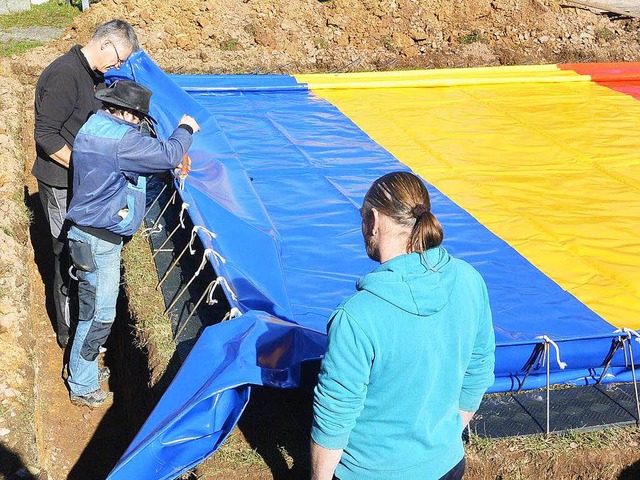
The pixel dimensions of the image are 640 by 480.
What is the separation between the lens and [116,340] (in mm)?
4730

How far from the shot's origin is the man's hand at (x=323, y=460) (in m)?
1.92

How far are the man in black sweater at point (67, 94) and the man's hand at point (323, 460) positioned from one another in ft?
7.74

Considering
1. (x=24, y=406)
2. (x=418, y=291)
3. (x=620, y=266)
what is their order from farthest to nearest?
1. (x=620, y=266)
2. (x=24, y=406)
3. (x=418, y=291)

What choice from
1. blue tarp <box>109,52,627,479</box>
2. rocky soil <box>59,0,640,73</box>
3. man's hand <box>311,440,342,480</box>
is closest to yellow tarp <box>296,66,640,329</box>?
blue tarp <box>109,52,627,479</box>

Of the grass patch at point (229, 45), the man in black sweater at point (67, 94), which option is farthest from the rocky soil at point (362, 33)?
the man in black sweater at point (67, 94)

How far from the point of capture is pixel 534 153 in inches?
242

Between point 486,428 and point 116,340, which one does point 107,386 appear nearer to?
point 116,340

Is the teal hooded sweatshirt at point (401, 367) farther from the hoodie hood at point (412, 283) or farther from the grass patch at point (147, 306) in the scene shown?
the grass patch at point (147, 306)

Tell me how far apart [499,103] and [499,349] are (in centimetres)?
454

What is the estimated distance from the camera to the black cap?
3236 millimetres

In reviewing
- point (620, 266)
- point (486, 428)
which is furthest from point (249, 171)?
point (486, 428)

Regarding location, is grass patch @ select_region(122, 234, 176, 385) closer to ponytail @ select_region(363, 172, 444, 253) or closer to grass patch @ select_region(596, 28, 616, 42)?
ponytail @ select_region(363, 172, 444, 253)

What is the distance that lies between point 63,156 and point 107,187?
0.58 metres

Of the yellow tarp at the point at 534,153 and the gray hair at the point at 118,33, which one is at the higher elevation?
the gray hair at the point at 118,33
